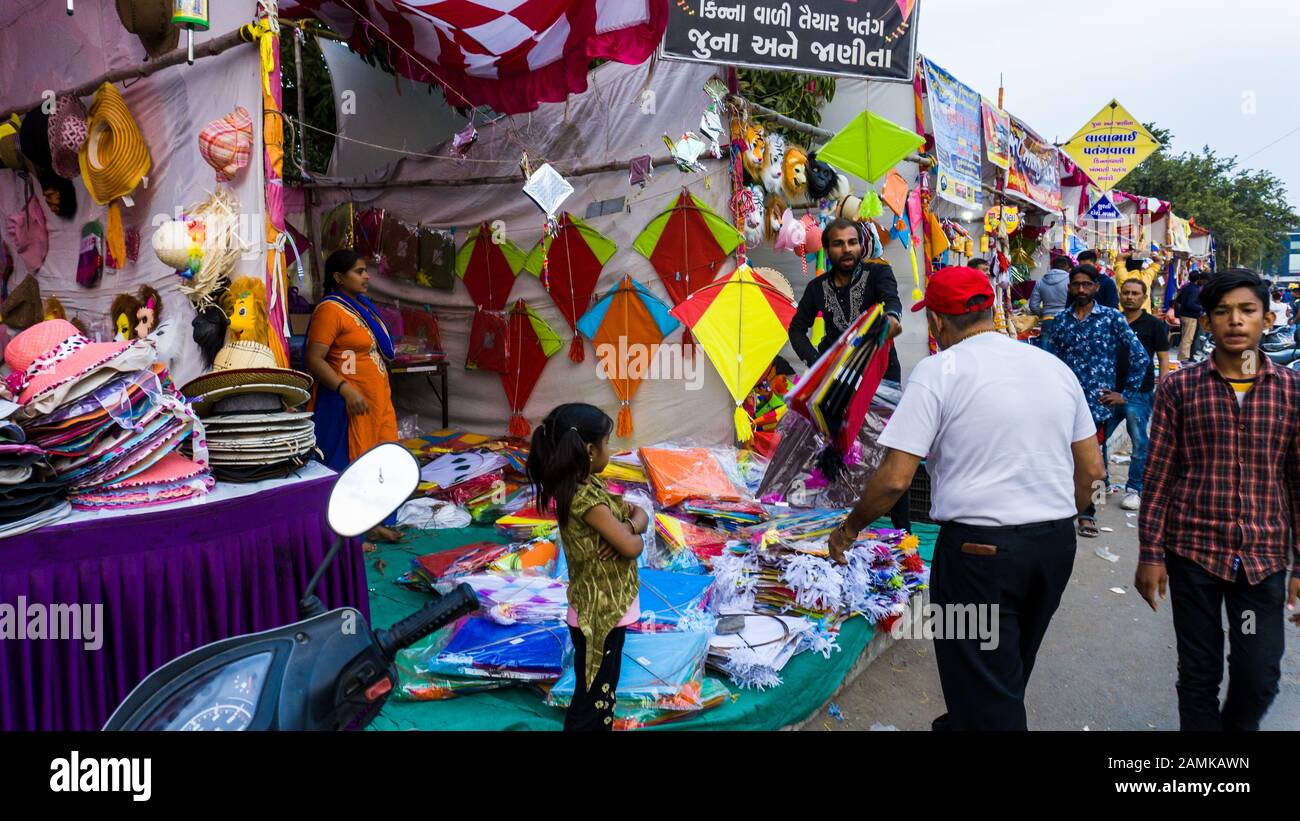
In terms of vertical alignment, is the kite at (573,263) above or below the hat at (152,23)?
below

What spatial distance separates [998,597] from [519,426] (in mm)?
5425

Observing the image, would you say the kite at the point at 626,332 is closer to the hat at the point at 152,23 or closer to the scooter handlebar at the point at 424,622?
the hat at the point at 152,23

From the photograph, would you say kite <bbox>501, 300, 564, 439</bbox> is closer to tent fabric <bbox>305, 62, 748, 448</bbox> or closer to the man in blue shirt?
tent fabric <bbox>305, 62, 748, 448</bbox>

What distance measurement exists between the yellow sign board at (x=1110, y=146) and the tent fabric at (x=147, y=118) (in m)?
14.1

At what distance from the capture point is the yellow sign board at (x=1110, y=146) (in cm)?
1346

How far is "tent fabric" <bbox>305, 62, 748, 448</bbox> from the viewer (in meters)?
6.22

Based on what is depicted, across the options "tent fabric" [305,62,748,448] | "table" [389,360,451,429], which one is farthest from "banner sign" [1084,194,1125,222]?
"table" [389,360,451,429]

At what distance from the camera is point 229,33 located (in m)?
3.66

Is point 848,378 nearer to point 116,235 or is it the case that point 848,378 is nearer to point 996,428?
point 996,428

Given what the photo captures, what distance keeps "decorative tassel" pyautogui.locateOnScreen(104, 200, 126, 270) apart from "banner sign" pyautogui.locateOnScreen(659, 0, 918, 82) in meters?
3.37

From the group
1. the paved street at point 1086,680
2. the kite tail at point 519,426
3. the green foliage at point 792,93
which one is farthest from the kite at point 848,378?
the green foliage at point 792,93

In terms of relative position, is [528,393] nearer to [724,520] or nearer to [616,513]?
[724,520]

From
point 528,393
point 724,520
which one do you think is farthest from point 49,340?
point 528,393

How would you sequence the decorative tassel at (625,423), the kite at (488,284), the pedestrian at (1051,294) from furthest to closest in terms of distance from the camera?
the pedestrian at (1051,294), the kite at (488,284), the decorative tassel at (625,423)
